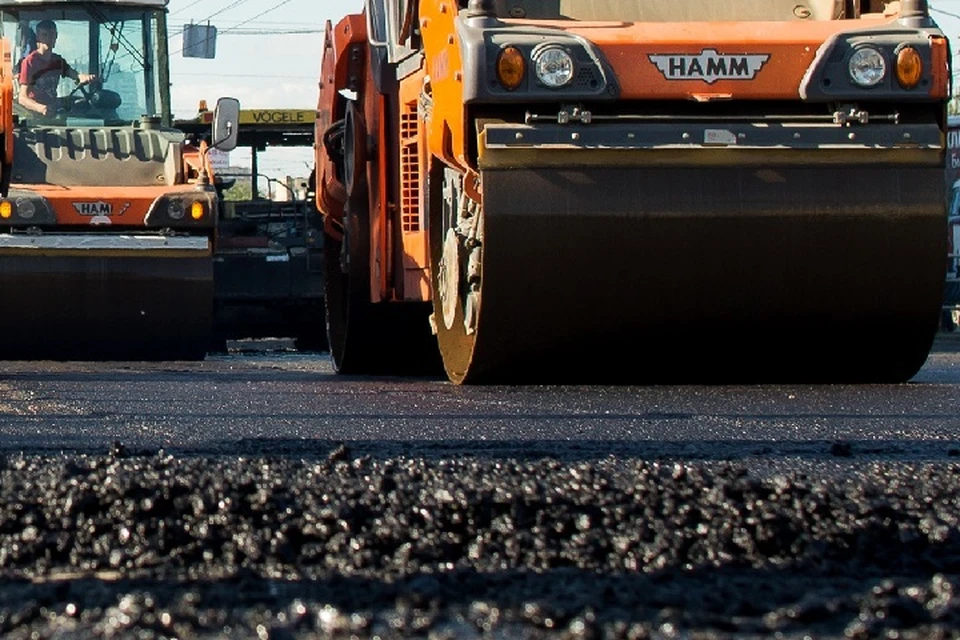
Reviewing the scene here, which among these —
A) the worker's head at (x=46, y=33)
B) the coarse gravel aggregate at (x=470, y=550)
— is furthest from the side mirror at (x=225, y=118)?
the coarse gravel aggregate at (x=470, y=550)

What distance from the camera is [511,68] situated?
6.84m

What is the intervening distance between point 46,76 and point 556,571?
1034 centimetres

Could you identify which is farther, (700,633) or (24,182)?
(24,182)

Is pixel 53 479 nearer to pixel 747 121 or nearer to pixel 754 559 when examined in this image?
pixel 754 559

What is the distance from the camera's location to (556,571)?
10.1 ft

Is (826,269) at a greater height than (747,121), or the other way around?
(747,121)

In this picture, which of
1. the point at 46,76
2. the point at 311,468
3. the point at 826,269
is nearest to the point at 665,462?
the point at 311,468

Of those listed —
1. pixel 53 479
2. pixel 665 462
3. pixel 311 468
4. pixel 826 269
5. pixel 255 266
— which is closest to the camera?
pixel 53 479

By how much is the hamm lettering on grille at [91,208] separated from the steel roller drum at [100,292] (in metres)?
0.32

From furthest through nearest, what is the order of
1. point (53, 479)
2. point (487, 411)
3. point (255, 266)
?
point (255, 266)
point (487, 411)
point (53, 479)

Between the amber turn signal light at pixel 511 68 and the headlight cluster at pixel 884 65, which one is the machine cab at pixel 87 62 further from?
the headlight cluster at pixel 884 65

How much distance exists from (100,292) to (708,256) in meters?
5.29

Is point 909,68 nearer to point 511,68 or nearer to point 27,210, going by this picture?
point 511,68

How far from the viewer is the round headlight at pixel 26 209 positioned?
1141 centimetres
